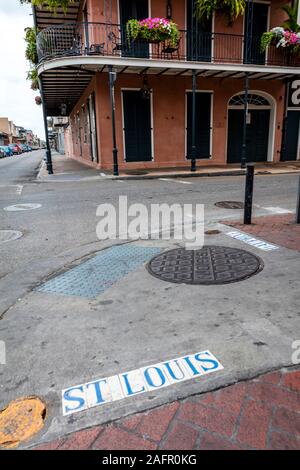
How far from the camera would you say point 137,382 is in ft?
7.32

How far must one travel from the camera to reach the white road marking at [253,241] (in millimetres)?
4801

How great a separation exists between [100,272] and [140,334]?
156cm

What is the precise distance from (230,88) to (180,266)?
1567cm

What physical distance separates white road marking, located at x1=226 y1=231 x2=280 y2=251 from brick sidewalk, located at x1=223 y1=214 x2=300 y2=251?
0.15 metres

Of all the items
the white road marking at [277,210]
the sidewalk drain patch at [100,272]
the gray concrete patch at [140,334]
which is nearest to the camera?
the gray concrete patch at [140,334]

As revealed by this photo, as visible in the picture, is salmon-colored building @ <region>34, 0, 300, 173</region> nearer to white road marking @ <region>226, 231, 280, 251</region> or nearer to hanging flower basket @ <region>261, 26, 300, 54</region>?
hanging flower basket @ <region>261, 26, 300, 54</region>

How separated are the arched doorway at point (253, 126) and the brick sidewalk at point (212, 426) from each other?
56.9 ft

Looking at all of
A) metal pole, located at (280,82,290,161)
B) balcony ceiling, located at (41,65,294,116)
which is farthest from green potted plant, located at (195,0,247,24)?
metal pole, located at (280,82,290,161)

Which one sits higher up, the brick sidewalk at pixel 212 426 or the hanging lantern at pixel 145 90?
the hanging lantern at pixel 145 90

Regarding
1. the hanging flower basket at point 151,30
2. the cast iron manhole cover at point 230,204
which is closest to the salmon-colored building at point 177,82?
the hanging flower basket at point 151,30

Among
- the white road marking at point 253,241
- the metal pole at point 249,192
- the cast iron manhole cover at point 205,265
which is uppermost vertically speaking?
the metal pole at point 249,192

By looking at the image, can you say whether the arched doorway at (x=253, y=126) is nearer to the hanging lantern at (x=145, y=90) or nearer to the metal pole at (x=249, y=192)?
the hanging lantern at (x=145, y=90)

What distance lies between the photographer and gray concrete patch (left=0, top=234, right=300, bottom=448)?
2.21m

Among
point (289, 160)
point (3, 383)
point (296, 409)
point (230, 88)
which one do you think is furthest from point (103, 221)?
point (289, 160)
